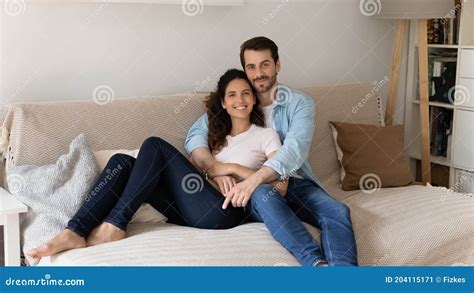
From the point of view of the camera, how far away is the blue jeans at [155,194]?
2297 millimetres

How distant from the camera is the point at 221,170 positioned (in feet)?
8.44

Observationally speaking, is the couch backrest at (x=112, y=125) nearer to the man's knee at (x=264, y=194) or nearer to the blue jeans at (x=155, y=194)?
the blue jeans at (x=155, y=194)

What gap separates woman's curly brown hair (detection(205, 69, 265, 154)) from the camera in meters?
2.66

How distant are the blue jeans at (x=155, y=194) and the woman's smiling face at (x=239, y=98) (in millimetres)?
320

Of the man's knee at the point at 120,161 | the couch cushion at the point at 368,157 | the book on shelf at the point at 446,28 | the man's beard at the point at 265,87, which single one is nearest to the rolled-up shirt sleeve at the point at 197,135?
the man's beard at the point at 265,87

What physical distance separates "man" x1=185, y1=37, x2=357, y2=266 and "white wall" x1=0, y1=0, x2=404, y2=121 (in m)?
0.39

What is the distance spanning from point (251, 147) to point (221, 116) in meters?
0.18

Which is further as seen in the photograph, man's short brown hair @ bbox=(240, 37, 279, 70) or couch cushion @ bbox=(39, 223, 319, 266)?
man's short brown hair @ bbox=(240, 37, 279, 70)

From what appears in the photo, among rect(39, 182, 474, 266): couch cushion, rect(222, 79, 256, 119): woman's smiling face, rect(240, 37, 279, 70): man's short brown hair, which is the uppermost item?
rect(240, 37, 279, 70): man's short brown hair

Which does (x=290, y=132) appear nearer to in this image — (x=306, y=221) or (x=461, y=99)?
(x=306, y=221)

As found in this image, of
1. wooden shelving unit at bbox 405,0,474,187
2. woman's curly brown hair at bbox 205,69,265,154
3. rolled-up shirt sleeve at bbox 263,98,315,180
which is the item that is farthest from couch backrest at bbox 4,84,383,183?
wooden shelving unit at bbox 405,0,474,187

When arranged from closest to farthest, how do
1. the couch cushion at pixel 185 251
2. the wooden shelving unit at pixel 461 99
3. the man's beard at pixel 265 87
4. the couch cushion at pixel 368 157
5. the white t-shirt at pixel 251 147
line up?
the couch cushion at pixel 185 251 < the white t-shirt at pixel 251 147 < the man's beard at pixel 265 87 < the couch cushion at pixel 368 157 < the wooden shelving unit at pixel 461 99

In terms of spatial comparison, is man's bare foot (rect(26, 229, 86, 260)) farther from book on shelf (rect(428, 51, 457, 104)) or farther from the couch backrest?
book on shelf (rect(428, 51, 457, 104))
